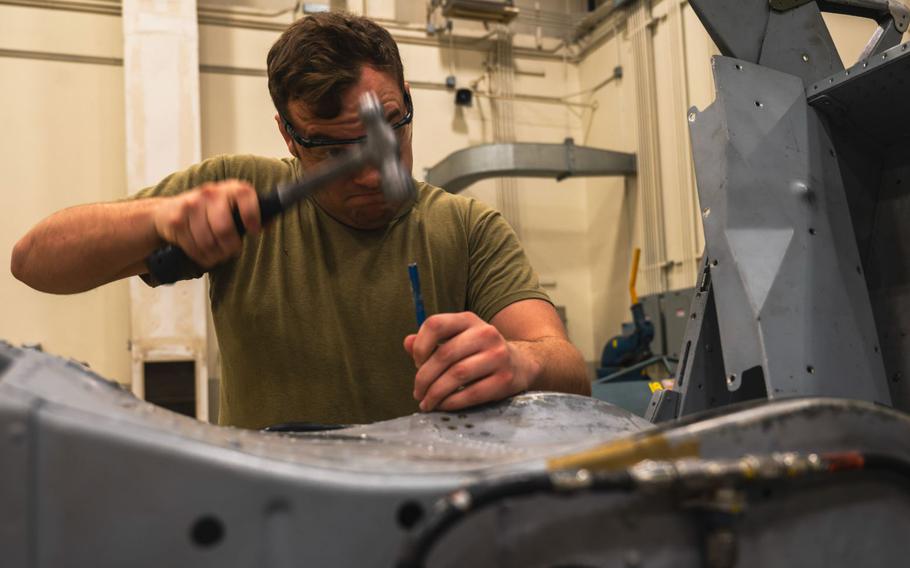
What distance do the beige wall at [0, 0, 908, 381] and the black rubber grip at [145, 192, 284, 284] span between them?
3274 mm

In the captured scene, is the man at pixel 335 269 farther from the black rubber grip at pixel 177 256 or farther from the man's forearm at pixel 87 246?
the black rubber grip at pixel 177 256

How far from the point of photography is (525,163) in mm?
4242

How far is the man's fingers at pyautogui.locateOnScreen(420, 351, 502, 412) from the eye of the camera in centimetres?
84

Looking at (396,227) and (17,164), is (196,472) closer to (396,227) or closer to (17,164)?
(396,227)

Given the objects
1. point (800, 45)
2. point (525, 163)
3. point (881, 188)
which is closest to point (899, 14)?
point (800, 45)

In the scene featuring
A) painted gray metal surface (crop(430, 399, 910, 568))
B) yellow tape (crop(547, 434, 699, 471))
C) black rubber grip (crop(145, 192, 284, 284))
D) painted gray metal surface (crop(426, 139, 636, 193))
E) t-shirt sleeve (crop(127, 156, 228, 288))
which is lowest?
painted gray metal surface (crop(430, 399, 910, 568))

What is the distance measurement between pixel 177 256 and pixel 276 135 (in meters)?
3.67

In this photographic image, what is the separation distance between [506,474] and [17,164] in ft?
14.4

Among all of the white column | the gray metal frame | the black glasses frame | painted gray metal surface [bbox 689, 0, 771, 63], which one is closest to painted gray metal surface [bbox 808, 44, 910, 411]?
the gray metal frame

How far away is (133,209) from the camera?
101 cm

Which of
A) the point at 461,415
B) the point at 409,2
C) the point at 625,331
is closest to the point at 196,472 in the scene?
the point at 461,415

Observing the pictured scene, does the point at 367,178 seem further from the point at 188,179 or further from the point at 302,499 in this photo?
the point at 302,499

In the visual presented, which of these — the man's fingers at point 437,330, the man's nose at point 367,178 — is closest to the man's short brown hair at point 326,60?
the man's nose at point 367,178

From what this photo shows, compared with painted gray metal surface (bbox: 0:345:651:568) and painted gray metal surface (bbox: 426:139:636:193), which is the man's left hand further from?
painted gray metal surface (bbox: 426:139:636:193)
